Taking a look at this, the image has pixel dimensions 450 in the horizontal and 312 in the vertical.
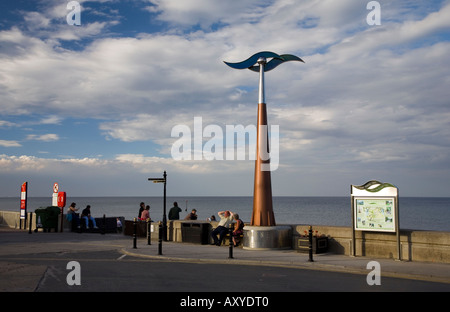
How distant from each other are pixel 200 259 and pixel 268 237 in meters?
3.43

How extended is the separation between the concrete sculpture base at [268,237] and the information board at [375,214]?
301 cm

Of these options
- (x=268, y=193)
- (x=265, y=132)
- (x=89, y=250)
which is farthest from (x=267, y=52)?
(x=89, y=250)

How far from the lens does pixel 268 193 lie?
17688 mm

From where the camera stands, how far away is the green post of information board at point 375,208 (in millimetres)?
14086

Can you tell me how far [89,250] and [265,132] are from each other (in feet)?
26.7

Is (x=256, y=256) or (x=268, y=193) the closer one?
(x=256, y=256)

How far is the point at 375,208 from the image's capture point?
14.6 m

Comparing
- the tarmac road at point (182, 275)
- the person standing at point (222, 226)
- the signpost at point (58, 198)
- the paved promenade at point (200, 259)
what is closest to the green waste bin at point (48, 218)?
the signpost at point (58, 198)

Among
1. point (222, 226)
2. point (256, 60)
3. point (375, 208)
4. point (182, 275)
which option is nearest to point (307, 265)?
point (375, 208)

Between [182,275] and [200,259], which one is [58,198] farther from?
[182,275]

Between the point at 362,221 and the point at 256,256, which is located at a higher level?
the point at 362,221

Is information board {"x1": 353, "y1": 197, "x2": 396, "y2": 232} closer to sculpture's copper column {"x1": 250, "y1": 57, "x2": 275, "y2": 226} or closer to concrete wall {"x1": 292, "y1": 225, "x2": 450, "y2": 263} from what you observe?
concrete wall {"x1": 292, "y1": 225, "x2": 450, "y2": 263}

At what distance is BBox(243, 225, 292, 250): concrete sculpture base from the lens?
54.9 ft
